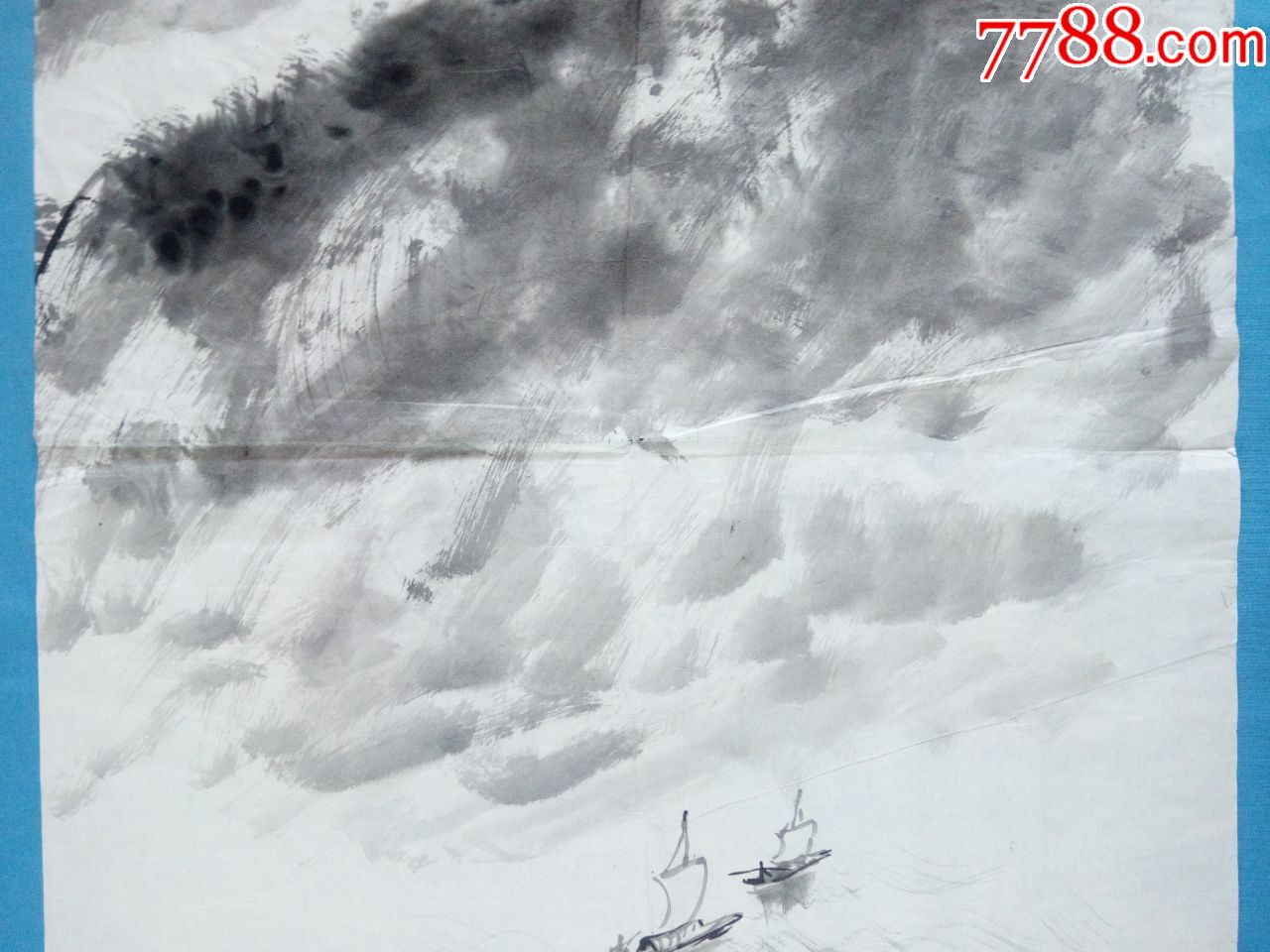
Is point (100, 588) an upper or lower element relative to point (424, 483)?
lower

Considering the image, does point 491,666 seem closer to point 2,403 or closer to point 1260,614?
point 2,403

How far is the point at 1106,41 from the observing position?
1.08 metres

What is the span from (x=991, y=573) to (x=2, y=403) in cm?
127

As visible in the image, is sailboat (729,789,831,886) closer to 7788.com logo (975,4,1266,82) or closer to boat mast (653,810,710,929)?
boat mast (653,810,710,929)

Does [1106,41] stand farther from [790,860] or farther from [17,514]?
[17,514]

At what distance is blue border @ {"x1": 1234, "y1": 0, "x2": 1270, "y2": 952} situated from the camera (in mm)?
1104

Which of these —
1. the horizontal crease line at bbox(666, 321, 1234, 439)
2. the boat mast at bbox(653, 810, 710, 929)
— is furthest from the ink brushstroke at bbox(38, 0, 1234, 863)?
the boat mast at bbox(653, 810, 710, 929)

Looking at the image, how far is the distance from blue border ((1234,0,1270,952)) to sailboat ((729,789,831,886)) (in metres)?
0.58

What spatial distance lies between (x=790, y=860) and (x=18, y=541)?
106 cm

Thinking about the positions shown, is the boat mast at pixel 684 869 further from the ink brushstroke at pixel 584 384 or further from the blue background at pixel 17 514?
the blue background at pixel 17 514

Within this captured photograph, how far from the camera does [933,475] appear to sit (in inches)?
42.6

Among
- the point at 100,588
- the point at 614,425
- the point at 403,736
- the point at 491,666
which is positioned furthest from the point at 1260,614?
the point at 100,588

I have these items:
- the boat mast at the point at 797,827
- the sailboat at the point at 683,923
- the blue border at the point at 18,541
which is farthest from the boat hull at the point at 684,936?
the blue border at the point at 18,541

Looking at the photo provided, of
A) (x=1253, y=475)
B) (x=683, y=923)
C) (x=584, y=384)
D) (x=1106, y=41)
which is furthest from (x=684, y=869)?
(x=1106, y=41)
